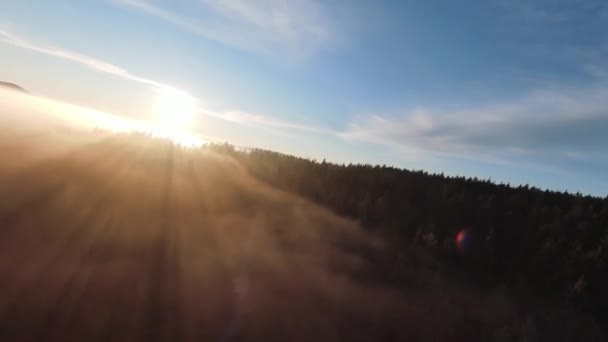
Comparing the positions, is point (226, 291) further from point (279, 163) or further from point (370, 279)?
point (279, 163)

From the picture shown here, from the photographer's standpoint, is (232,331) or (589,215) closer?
(232,331)

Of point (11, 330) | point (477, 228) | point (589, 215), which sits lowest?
point (11, 330)

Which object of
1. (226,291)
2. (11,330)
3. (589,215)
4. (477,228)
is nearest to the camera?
(11,330)

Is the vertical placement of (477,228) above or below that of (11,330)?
above

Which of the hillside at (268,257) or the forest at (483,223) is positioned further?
the forest at (483,223)

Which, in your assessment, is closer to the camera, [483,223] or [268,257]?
[268,257]

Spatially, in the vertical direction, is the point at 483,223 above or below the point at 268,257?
above

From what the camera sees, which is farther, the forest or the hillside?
the forest

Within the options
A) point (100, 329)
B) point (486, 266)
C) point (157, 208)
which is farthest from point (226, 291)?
point (486, 266)

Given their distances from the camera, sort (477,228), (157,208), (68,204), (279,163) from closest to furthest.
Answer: (68,204) < (157,208) < (477,228) < (279,163)
